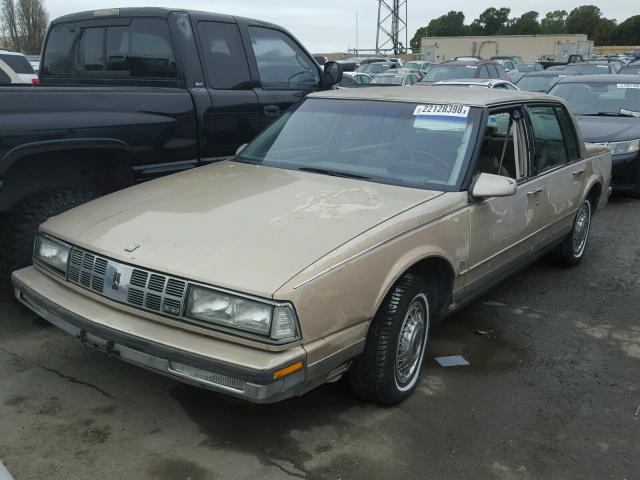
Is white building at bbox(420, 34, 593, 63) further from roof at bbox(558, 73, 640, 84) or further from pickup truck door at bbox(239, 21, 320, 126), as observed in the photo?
pickup truck door at bbox(239, 21, 320, 126)

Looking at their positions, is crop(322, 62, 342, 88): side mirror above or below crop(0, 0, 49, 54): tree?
below

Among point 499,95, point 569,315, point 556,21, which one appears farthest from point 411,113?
point 556,21

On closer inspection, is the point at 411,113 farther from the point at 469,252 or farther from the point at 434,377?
the point at 434,377

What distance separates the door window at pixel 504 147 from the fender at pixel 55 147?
2.50 metres

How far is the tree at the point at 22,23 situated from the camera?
5622cm

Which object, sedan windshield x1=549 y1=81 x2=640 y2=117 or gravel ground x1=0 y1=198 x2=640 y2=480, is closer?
gravel ground x1=0 y1=198 x2=640 y2=480

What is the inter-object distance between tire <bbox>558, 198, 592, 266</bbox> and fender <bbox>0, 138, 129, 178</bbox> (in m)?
3.88

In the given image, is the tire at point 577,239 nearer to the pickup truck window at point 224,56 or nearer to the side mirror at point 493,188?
the side mirror at point 493,188

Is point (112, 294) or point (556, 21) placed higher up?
point (556, 21)

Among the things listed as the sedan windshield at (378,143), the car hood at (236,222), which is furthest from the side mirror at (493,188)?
the car hood at (236,222)

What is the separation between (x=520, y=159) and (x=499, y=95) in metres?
0.48

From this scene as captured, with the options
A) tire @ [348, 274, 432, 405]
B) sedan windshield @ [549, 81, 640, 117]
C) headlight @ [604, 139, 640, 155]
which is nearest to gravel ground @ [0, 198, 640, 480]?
tire @ [348, 274, 432, 405]

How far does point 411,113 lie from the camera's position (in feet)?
13.5

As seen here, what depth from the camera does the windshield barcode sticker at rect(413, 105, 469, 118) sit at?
A: 4020 millimetres
